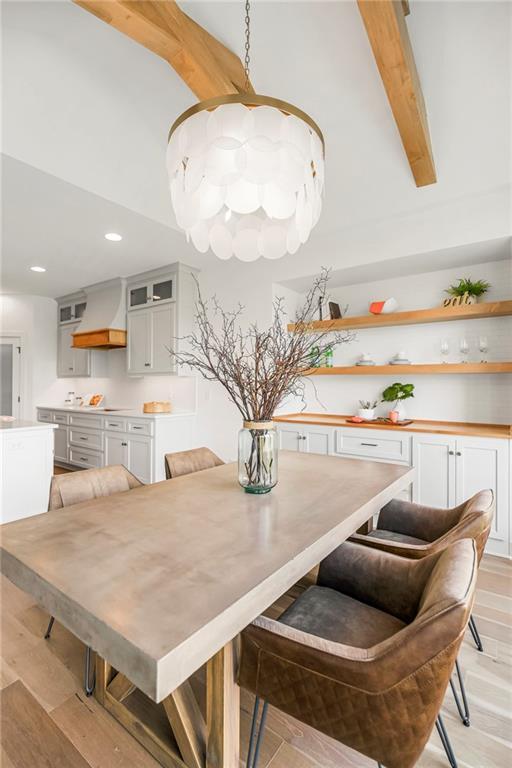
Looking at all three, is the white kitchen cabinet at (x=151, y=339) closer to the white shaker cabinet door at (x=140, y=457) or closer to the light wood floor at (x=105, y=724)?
the white shaker cabinet door at (x=140, y=457)

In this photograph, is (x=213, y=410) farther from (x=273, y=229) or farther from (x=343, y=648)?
(x=343, y=648)

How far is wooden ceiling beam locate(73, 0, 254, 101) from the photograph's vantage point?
1479 millimetres

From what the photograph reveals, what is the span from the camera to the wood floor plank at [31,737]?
123 centimetres

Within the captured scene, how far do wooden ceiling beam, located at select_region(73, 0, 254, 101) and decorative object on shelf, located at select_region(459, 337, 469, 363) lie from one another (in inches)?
102

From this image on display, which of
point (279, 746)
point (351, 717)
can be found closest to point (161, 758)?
point (279, 746)

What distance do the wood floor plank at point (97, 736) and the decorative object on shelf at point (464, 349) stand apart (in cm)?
335

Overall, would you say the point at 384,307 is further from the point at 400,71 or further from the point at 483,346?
the point at 400,71

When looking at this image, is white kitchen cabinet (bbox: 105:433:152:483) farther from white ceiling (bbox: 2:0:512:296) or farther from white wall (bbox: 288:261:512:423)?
white ceiling (bbox: 2:0:512:296)

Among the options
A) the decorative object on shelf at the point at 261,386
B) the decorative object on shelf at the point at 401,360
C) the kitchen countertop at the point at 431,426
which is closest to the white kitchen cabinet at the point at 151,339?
the kitchen countertop at the point at 431,426

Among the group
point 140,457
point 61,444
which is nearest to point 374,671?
point 140,457

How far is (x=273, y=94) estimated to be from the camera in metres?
2.13

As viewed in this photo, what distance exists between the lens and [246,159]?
128 centimetres

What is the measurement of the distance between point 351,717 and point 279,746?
63 cm

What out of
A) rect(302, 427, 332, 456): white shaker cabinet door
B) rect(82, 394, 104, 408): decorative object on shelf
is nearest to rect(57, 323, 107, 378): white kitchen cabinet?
rect(82, 394, 104, 408): decorative object on shelf
